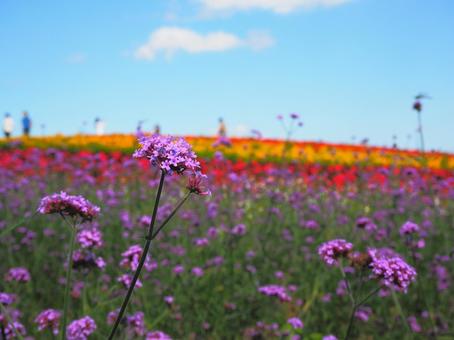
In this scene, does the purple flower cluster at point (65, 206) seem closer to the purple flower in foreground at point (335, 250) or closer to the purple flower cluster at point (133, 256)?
the purple flower cluster at point (133, 256)

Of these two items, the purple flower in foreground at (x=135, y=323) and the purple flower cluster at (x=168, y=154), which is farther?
the purple flower in foreground at (x=135, y=323)

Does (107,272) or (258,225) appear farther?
(258,225)

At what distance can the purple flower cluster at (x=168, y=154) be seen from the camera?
59.1 inches

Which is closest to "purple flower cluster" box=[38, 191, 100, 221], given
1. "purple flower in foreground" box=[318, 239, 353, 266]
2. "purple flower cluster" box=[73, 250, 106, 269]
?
"purple flower cluster" box=[73, 250, 106, 269]

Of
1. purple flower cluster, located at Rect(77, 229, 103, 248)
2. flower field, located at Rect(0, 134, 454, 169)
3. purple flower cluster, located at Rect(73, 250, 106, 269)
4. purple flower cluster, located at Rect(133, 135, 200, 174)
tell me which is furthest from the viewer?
flower field, located at Rect(0, 134, 454, 169)

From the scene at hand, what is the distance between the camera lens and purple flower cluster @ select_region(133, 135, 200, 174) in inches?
59.1

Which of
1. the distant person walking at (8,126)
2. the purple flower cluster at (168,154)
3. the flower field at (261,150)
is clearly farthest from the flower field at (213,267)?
the distant person walking at (8,126)

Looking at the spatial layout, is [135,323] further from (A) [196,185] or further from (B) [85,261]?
(A) [196,185]

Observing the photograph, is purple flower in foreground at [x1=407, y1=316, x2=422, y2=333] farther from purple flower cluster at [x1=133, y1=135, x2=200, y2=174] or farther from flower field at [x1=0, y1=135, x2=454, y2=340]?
purple flower cluster at [x1=133, y1=135, x2=200, y2=174]

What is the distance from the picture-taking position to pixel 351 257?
7.47 feet

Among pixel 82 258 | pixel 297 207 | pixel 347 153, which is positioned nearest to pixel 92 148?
pixel 347 153

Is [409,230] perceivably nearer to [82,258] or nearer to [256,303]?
[256,303]

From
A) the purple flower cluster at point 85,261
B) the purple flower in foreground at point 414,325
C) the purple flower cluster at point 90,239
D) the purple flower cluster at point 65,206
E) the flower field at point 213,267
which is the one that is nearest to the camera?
the purple flower cluster at point 65,206

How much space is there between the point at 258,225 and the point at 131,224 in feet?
6.13
